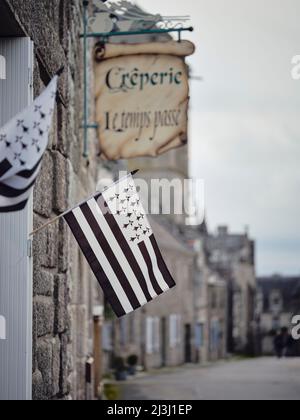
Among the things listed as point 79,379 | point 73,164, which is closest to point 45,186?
point 73,164

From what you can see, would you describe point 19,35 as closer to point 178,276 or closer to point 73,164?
point 73,164

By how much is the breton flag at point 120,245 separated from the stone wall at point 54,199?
641mm

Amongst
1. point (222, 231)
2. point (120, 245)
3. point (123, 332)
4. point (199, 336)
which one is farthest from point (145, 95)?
point (222, 231)

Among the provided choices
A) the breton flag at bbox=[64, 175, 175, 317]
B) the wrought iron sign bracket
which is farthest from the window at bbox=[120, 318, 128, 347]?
the breton flag at bbox=[64, 175, 175, 317]

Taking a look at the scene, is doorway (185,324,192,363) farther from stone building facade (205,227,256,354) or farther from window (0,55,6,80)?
window (0,55,6,80)

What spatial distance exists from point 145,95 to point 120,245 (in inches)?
160

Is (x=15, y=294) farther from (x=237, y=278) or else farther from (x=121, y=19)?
(x=237, y=278)

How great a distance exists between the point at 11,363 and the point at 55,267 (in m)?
1.37

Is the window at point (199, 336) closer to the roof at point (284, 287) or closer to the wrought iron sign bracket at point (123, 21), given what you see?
the roof at point (284, 287)

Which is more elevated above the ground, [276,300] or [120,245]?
[276,300]

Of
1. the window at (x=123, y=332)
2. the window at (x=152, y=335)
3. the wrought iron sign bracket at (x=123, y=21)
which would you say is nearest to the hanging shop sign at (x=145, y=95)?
the wrought iron sign bracket at (x=123, y=21)

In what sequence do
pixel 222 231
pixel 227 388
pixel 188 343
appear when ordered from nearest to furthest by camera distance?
pixel 227 388, pixel 188 343, pixel 222 231

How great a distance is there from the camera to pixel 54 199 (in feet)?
22.7

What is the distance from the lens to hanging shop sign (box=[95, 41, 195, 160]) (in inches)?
375
